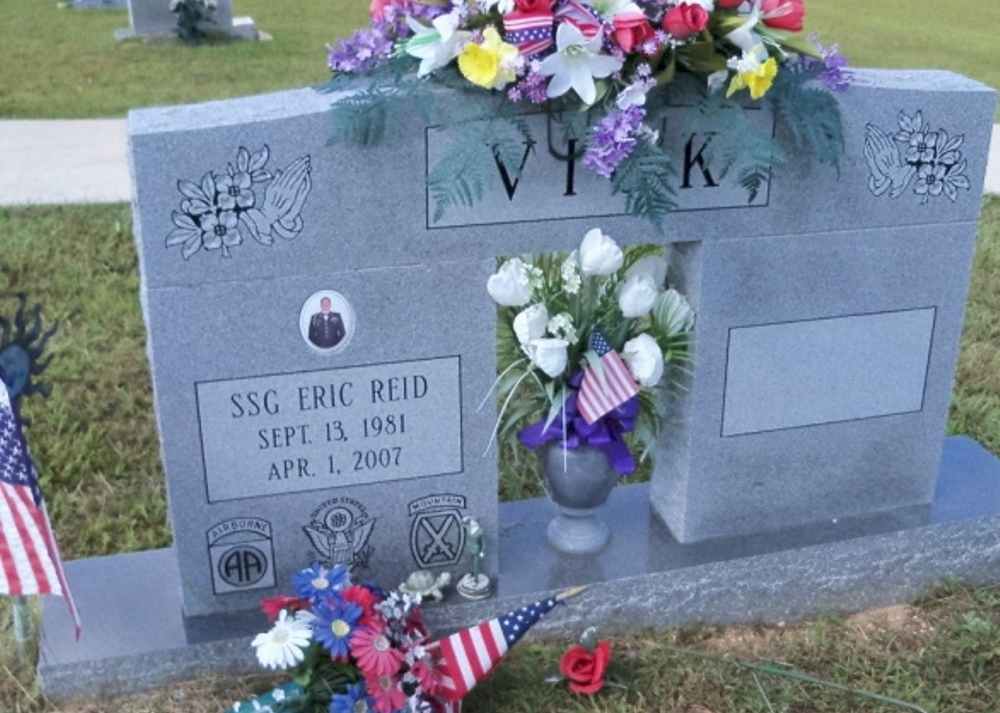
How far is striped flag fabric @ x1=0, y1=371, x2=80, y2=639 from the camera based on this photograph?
104 inches

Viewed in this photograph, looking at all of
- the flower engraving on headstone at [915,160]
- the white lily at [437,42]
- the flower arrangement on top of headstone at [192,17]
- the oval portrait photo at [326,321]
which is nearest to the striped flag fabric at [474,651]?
the oval portrait photo at [326,321]

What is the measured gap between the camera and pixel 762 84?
2684mm

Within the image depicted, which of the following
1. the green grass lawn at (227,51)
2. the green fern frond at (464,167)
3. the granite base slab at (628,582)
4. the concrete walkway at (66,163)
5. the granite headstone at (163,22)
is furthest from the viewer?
the granite headstone at (163,22)

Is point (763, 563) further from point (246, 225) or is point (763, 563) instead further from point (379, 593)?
point (246, 225)

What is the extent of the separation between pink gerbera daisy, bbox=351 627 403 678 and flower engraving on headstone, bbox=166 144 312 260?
88cm

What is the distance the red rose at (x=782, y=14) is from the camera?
109 inches

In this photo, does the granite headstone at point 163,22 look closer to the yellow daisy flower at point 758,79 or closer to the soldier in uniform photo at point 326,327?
the soldier in uniform photo at point 326,327

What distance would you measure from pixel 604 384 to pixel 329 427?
66cm

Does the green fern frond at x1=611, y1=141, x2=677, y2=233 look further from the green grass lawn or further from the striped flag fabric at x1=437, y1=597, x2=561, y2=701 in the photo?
the green grass lawn

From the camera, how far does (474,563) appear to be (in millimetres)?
3088

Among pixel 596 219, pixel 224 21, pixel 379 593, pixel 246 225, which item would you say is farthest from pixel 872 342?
pixel 224 21

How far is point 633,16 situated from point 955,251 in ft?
3.88

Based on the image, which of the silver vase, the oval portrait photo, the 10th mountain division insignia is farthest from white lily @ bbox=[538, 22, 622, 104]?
the 10th mountain division insignia

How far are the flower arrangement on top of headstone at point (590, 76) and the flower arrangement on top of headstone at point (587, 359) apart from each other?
0.77 ft
